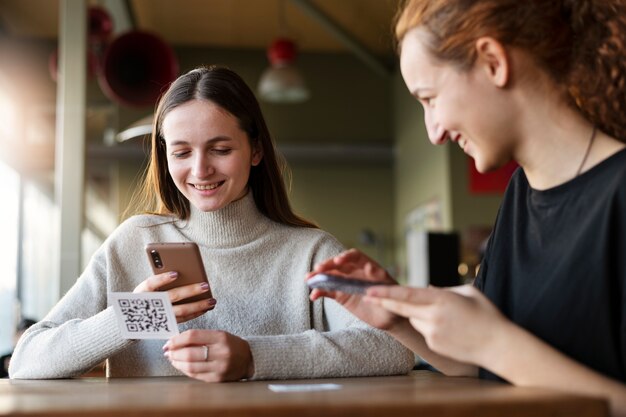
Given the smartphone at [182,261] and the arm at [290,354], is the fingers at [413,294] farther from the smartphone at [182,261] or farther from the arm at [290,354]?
the smartphone at [182,261]

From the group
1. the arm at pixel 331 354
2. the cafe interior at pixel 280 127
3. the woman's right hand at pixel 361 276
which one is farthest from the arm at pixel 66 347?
the cafe interior at pixel 280 127

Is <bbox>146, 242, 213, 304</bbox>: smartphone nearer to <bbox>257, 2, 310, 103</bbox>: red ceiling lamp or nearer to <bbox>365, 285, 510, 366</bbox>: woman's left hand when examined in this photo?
<bbox>365, 285, 510, 366</bbox>: woman's left hand

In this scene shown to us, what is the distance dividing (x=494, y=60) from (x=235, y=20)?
25.6ft

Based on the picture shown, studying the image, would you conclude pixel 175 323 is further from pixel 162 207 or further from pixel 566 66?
pixel 566 66

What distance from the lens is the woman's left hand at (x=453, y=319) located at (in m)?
1.01

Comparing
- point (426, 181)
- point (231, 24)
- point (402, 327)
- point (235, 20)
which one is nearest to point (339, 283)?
point (402, 327)

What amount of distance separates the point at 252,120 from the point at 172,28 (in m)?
7.46

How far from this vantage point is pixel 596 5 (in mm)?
1145

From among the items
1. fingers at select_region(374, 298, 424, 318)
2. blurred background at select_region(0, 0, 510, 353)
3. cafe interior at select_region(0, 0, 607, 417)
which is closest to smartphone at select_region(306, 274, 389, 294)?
fingers at select_region(374, 298, 424, 318)

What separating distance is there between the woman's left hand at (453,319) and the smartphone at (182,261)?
506mm

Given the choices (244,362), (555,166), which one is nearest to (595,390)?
(555,166)

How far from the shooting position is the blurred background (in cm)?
780

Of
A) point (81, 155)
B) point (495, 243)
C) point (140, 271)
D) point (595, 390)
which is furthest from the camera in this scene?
point (81, 155)

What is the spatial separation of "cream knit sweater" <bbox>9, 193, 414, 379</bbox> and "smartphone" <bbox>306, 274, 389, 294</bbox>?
0.29 meters
